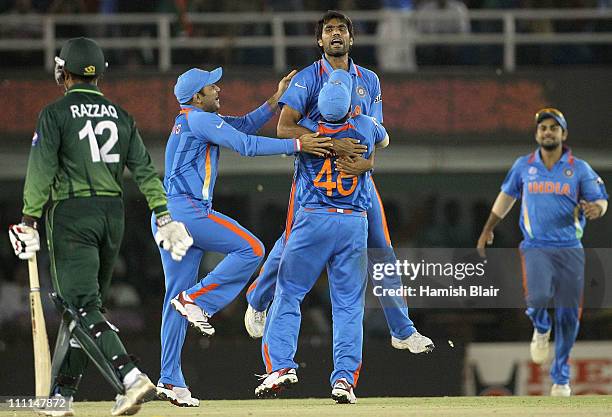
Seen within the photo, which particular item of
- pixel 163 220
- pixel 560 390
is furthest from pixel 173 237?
pixel 560 390

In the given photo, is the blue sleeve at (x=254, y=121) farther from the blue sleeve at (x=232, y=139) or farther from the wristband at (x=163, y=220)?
the wristband at (x=163, y=220)

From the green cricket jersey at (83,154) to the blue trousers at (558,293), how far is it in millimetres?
4978

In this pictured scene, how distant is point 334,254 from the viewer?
891 centimetres

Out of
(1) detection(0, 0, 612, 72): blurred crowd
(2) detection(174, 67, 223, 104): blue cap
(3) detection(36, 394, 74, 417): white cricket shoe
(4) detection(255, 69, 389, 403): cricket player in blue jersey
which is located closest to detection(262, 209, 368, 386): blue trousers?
(4) detection(255, 69, 389, 403): cricket player in blue jersey

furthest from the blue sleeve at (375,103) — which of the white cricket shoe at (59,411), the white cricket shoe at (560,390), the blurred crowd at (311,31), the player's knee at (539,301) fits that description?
the blurred crowd at (311,31)

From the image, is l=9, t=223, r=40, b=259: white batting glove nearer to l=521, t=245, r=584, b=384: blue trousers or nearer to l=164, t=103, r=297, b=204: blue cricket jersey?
l=164, t=103, r=297, b=204: blue cricket jersey

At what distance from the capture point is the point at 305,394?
41.9 feet

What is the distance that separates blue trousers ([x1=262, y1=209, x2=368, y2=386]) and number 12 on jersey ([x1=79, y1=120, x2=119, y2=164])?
1.59m

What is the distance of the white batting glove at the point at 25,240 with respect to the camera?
24.6 feet

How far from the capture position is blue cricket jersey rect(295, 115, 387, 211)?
880 centimetres

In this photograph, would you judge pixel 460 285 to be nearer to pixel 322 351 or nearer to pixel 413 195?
pixel 322 351

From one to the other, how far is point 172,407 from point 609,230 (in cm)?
1012

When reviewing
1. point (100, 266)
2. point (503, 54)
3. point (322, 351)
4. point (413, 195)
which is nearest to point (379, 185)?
point (413, 195)

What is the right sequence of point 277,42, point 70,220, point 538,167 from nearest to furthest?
1. point 70,220
2. point 538,167
3. point 277,42
